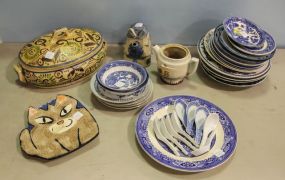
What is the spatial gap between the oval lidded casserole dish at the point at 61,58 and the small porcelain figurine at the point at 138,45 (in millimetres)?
68

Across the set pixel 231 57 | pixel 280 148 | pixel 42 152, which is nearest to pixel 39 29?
pixel 42 152

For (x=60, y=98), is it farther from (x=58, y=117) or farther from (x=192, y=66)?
(x=192, y=66)

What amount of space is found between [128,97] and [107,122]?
0.07 m

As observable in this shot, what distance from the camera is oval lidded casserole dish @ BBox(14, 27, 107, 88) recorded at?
74 cm

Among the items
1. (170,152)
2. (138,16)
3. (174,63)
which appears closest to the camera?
(170,152)

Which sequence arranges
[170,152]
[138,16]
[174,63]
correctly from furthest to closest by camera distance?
[138,16]
[174,63]
[170,152]

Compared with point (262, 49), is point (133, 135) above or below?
below

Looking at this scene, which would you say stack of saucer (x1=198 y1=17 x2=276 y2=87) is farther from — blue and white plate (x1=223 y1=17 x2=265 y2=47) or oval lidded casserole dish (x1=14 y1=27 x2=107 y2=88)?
oval lidded casserole dish (x1=14 y1=27 x2=107 y2=88)

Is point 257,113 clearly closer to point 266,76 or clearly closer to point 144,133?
point 266,76

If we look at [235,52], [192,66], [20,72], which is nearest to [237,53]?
[235,52]

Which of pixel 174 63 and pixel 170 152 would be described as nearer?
pixel 170 152

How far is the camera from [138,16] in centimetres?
84

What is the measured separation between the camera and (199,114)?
69 centimetres

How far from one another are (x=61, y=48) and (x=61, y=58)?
0.11 feet
